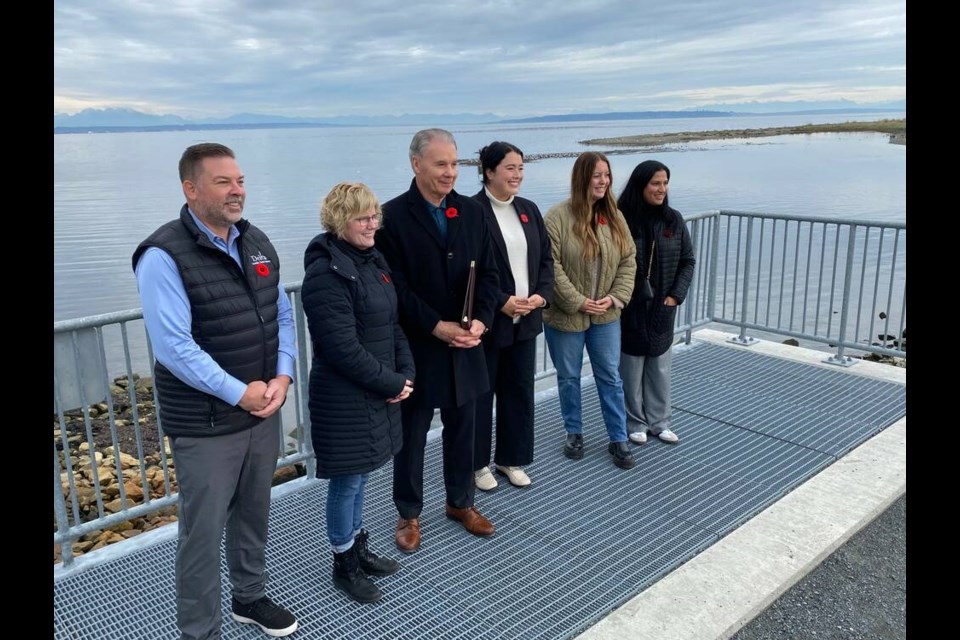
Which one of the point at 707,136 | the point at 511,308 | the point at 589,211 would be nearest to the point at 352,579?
the point at 511,308

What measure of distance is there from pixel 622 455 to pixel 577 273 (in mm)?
1137

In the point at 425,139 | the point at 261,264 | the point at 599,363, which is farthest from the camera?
the point at 599,363

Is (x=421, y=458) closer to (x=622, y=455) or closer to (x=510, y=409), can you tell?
(x=510, y=409)

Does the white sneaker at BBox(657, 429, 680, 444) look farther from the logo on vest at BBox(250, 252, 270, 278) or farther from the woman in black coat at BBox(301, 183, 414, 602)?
the logo on vest at BBox(250, 252, 270, 278)

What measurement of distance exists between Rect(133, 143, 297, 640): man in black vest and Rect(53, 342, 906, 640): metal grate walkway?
596 millimetres

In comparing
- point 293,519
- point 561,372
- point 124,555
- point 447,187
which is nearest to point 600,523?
point 561,372

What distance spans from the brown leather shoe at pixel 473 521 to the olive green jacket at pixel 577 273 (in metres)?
1.22

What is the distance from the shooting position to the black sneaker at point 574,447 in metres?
4.42

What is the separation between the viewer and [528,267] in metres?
3.76

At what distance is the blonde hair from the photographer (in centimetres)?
279

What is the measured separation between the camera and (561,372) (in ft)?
14.4

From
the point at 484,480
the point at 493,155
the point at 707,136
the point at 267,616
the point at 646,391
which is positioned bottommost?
the point at 267,616
